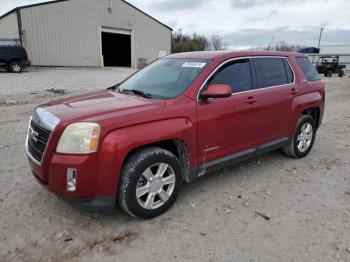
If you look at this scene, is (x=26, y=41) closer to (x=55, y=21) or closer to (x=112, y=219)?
(x=55, y=21)

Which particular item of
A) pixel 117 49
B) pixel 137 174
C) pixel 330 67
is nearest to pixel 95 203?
pixel 137 174

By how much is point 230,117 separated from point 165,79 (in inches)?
37.7

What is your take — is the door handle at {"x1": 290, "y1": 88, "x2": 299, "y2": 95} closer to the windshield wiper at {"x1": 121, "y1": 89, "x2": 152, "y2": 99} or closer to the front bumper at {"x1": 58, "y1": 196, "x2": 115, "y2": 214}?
the windshield wiper at {"x1": 121, "y1": 89, "x2": 152, "y2": 99}

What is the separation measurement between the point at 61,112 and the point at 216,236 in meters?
1.99

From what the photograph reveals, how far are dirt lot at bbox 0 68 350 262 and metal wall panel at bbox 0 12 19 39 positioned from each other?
79.7 ft

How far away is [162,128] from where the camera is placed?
3.27 metres

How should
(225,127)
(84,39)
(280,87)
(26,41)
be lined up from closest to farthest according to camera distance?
(225,127)
(280,87)
(26,41)
(84,39)

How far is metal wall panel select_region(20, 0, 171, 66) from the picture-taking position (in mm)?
25969

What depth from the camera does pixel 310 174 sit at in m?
4.75

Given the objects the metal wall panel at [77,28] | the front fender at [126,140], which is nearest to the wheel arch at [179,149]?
the front fender at [126,140]

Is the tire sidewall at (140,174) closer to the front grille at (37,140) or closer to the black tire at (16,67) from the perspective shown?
the front grille at (37,140)

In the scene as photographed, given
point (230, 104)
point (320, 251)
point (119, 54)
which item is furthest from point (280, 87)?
point (119, 54)

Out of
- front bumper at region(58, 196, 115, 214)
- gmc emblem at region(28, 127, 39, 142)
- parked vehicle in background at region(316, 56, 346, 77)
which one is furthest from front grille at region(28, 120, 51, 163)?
parked vehicle in background at region(316, 56, 346, 77)

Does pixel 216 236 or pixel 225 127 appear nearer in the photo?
pixel 216 236
